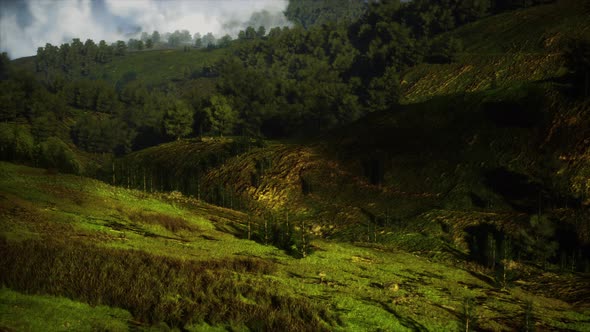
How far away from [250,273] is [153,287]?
7272 millimetres

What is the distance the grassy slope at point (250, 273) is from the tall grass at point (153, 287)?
341mm

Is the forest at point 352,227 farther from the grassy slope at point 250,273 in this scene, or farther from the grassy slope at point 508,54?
the grassy slope at point 508,54

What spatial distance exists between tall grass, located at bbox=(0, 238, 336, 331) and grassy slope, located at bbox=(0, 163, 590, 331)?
1.12 ft

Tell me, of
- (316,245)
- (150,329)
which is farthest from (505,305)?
(150,329)

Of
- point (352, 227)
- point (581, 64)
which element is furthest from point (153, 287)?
point (581, 64)

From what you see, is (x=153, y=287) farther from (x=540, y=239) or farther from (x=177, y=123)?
(x=177, y=123)

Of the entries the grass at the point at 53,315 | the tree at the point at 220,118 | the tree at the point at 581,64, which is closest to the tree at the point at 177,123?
the tree at the point at 220,118

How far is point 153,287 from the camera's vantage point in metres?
20.5

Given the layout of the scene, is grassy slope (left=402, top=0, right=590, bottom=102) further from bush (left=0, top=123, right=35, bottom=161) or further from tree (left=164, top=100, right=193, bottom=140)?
bush (left=0, top=123, right=35, bottom=161)

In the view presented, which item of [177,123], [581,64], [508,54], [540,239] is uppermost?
[508,54]

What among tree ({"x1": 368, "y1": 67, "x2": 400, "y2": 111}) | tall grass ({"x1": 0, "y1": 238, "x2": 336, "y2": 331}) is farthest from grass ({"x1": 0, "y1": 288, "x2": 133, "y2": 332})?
tree ({"x1": 368, "y1": 67, "x2": 400, "y2": 111})

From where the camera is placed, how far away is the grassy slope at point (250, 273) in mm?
20359

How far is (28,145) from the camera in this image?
8694 cm

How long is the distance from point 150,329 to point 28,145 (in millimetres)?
84680
